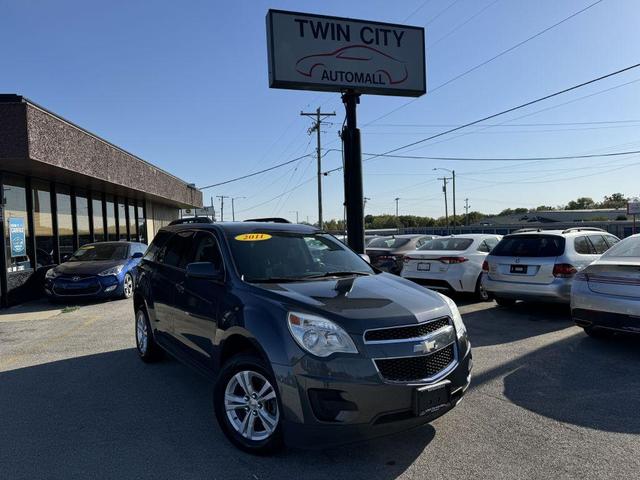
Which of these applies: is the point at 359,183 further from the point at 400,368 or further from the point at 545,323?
the point at 400,368

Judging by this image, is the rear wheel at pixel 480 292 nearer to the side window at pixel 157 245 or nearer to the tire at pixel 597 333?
the tire at pixel 597 333

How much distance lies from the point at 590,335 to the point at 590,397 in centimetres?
262

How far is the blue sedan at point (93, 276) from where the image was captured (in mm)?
11469

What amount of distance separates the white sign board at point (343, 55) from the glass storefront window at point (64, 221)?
24.5 ft

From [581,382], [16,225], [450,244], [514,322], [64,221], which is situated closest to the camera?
[581,382]

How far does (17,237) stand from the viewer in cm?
1229

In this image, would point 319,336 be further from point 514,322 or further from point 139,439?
point 514,322

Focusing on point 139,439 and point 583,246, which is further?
point 583,246

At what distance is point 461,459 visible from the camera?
3.48 m

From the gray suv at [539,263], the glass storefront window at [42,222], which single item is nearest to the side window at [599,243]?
the gray suv at [539,263]

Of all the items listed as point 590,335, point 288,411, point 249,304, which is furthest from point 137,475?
point 590,335

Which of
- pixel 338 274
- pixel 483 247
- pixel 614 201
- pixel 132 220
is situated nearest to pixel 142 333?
pixel 338 274

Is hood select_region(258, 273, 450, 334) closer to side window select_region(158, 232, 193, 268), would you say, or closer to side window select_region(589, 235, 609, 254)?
side window select_region(158, 232, 193, 268)

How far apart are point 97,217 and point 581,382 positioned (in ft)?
56.0
